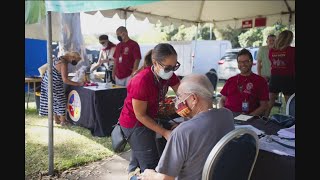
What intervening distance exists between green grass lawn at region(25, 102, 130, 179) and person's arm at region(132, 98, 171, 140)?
1.94 metres

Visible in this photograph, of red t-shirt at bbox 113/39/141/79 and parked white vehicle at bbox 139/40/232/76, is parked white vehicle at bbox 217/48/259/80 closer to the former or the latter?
parked white vehicle at bbox 139/40/232/76

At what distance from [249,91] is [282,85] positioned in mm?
1812

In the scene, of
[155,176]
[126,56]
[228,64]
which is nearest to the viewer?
[155,176]

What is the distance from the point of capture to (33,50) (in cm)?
1109

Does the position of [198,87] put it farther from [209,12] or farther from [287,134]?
[209,12]

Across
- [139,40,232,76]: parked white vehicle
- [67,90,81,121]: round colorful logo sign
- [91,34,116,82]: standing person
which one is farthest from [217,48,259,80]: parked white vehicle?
[67,90,81,121]: round colorful logo sign

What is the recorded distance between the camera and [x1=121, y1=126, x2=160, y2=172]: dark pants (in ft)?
8.16

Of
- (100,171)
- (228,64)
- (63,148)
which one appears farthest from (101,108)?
(228,64)

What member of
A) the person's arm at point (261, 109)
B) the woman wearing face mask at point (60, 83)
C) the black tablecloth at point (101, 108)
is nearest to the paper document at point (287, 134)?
the person's arm at point (261, 109)

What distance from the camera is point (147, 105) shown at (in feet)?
8.16
